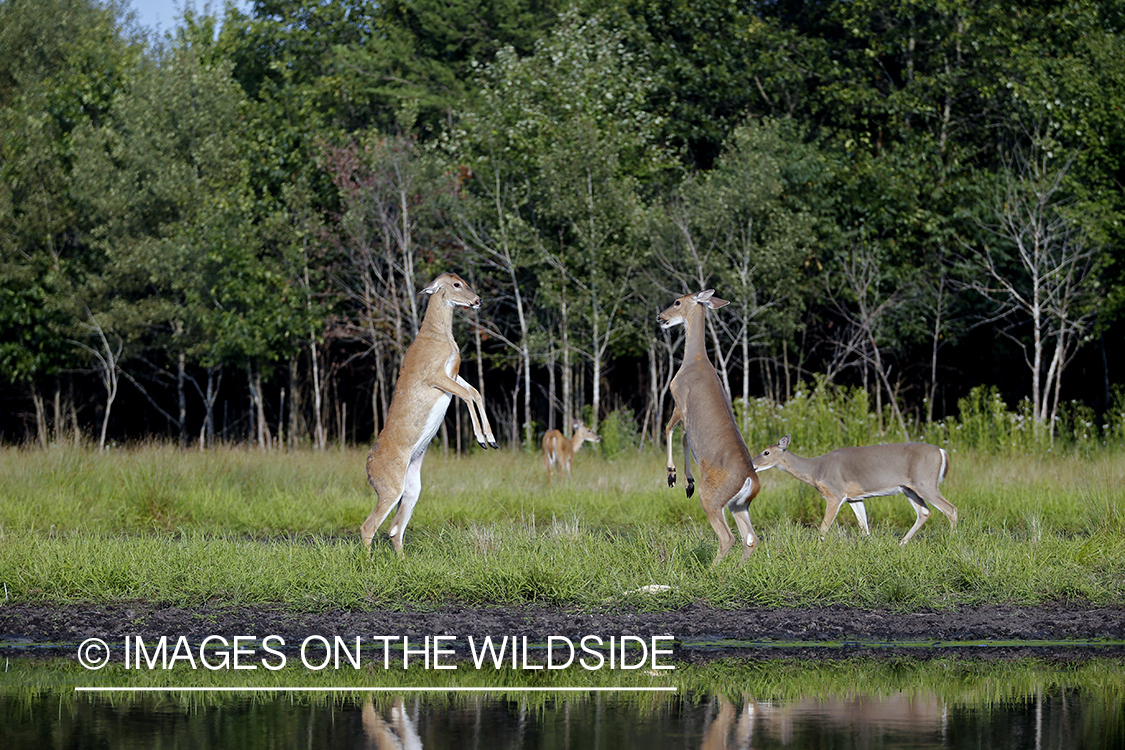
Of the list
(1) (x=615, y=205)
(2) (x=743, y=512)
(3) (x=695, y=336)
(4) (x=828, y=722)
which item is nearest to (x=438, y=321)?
(3) (x=695, y=336)

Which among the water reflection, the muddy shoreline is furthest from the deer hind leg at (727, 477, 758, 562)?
the water reflection

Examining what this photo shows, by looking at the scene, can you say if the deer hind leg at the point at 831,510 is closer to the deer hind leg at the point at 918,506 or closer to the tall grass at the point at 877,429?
the deer hind leg at the point at 918,506

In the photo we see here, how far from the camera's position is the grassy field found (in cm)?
991

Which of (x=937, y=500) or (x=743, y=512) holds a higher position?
(x=743, y=512)

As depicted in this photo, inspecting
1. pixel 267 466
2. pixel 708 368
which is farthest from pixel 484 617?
pixel 267 466

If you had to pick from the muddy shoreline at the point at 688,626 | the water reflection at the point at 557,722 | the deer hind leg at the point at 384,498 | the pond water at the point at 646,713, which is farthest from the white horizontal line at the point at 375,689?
the deer hind leg at the point at 384,498

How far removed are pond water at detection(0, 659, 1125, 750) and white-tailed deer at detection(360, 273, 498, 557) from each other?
3558mm

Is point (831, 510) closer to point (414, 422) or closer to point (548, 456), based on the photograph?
point (414, 422)

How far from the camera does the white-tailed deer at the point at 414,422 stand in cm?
1133

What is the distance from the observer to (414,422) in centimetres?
1157

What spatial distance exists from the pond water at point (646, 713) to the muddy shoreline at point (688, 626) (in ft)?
2.29

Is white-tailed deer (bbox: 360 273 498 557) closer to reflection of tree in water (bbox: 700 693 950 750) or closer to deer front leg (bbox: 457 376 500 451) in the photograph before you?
deer front leg (bbox: 457 376 500 451)

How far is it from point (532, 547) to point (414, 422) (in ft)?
5.29

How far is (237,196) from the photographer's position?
94.0 feet
